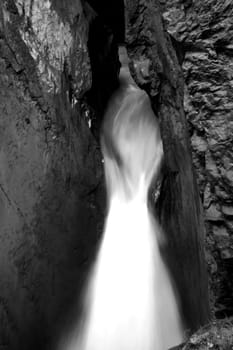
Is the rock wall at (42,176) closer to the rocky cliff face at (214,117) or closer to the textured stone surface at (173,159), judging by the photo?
the textured stone surface at (173,159)

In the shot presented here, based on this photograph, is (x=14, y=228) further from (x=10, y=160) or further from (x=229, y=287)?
(x=229, y=287)

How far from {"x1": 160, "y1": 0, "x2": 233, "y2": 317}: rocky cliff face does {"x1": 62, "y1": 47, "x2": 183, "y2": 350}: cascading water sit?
1.82 meters

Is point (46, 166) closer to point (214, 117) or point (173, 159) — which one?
point (173, 159)

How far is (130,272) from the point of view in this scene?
5.60 m

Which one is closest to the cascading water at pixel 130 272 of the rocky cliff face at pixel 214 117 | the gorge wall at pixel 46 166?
the gorge wall at pixel 46 166

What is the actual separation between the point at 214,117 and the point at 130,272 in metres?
2.71

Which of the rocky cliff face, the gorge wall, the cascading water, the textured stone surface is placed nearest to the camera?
the rocky cliff face

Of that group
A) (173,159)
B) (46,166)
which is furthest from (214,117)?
(46,166)

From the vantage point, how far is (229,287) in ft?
12.0

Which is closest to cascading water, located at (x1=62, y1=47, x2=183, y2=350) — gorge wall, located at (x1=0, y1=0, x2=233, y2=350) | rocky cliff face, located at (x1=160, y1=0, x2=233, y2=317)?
gorge wall, located at (x1=0, y1=0, x2=233, y2=350)

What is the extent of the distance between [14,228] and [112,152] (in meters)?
1.95

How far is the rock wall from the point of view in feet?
16.3

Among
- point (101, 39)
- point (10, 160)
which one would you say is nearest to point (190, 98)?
point (10, 160)

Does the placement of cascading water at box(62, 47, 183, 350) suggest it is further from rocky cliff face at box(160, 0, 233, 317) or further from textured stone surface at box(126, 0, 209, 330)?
rocky cliff face at box(160, 0, 233, 317)
